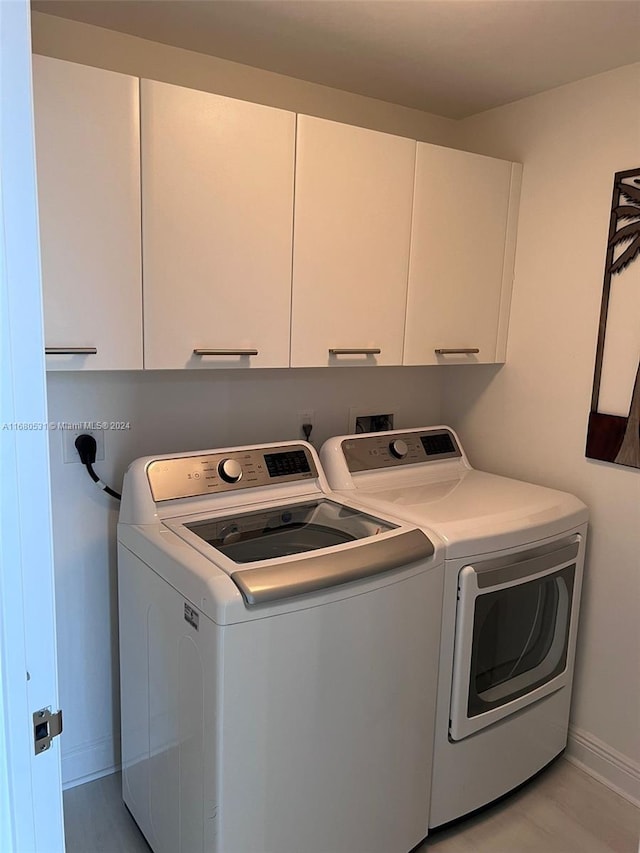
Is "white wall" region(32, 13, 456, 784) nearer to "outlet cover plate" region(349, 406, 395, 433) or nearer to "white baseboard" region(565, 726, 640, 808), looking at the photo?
"outlet cover plate" region(349, 406, 395, 433)

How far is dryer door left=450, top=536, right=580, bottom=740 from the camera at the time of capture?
1.73 m

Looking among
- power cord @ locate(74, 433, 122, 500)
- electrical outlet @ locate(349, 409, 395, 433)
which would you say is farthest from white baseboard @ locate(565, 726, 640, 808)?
power cord @ locate(74, 433, 122, 500)

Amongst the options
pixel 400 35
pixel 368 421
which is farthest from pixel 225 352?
pixel 400 35

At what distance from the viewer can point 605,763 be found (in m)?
2.12

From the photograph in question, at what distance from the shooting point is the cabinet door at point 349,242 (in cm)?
179

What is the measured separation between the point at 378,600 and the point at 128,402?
982 mm

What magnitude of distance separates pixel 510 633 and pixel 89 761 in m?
1.40

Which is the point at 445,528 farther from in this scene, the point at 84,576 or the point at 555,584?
the point at 84,576

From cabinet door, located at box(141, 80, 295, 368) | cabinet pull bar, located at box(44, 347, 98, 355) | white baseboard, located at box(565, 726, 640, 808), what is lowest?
white baseboard, located at box(565, 726, 640, 808)

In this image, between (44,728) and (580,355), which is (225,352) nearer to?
(44,728)

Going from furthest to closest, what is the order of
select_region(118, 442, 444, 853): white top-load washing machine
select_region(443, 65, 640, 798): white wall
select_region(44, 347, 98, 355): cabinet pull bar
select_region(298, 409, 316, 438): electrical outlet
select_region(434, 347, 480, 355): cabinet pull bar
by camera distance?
select_region(298, 409, 316, 438): electrical outlet
select_region(434, 347, 480, 355): cabinet pull bar
select_region(443, 65, 640, 798): white wall
select_region(44, 347, 98, 355): cabinet pull bar
select_region(118, 442, 444, 853): white top-load washing machine

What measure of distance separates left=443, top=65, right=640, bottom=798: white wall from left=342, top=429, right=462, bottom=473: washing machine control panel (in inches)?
10.6

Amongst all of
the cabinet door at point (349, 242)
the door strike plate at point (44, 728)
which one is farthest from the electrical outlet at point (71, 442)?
the door strike plate at point (44, 728)

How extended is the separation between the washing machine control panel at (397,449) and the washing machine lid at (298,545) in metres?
0.24
